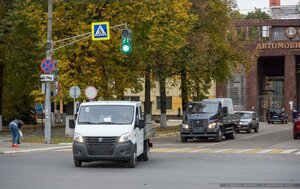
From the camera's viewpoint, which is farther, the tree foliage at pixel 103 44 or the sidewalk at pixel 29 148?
the tree foliage at pixel 103 44

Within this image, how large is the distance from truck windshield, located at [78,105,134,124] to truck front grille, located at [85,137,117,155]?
3.05 feet

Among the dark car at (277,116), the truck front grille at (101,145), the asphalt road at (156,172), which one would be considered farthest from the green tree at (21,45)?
the dark car at (277,116)

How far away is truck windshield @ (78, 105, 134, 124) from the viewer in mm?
21266

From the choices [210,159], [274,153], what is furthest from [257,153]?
[210,159]

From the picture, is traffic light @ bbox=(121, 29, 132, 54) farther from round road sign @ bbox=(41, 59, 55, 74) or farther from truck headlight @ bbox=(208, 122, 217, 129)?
truck headlight @ bbox=(208, 122, 217, 129)

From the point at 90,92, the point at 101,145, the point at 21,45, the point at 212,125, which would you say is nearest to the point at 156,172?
the point at 101,145

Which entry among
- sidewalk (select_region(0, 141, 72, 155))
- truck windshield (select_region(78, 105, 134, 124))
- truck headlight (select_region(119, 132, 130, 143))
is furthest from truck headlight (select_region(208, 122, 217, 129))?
truck headlight (select_region(119, 132, 130, 143))

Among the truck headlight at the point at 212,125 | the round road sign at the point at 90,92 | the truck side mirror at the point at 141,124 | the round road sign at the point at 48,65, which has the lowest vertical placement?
the truck headlight at the point at 212,125

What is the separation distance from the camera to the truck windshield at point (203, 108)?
38.8 meters

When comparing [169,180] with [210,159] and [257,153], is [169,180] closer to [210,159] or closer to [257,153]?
[210,159]

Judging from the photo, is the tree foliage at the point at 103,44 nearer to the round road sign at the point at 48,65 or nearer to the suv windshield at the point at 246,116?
the suv windshield at the point at 246,116

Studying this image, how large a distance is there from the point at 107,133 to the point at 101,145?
0.40 metres

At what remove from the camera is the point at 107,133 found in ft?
66.9

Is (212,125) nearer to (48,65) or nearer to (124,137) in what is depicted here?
(48,65)
